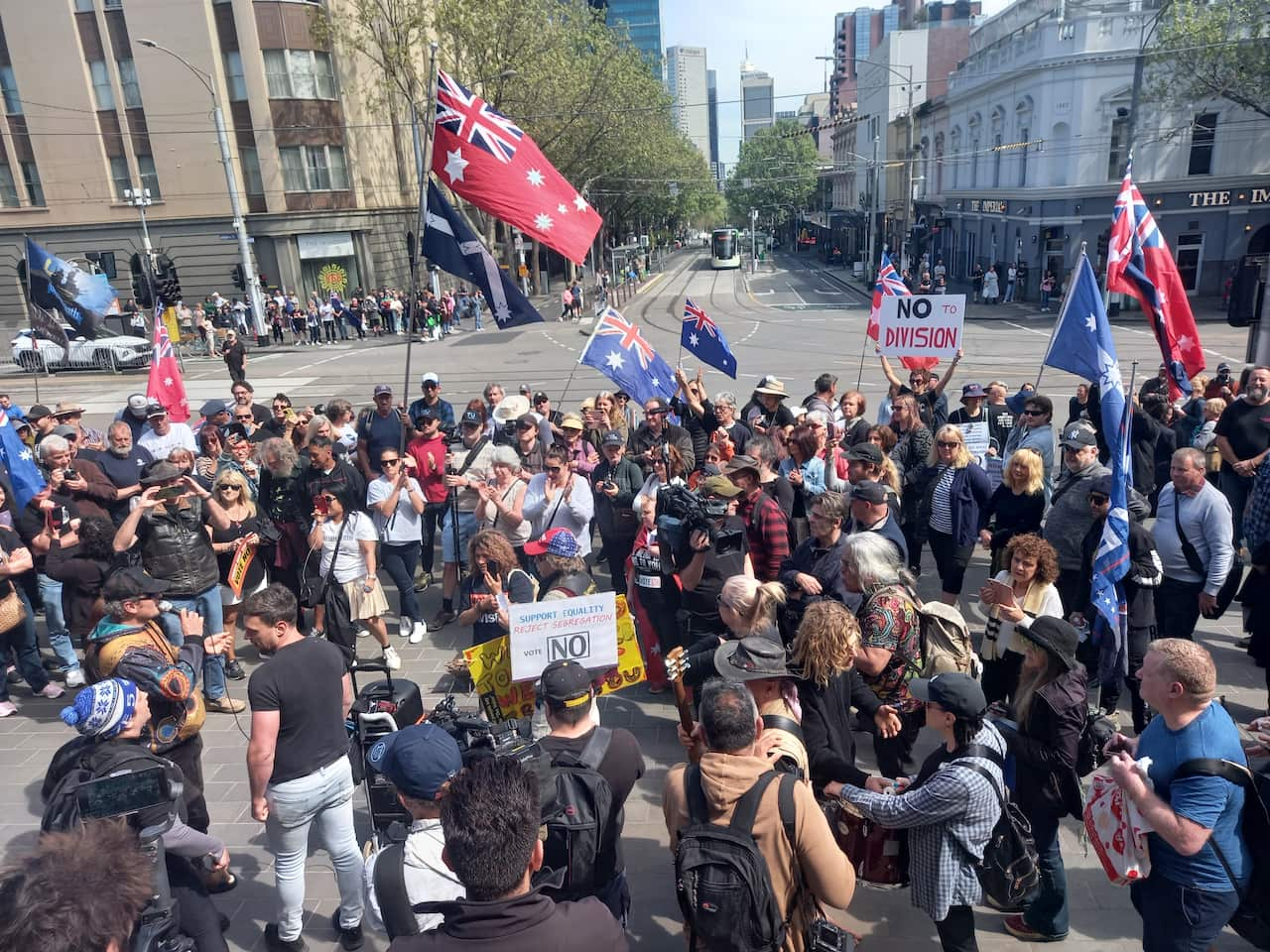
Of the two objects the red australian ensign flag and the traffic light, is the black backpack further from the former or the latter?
the traffic light

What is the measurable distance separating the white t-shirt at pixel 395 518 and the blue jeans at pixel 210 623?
1.31 meters

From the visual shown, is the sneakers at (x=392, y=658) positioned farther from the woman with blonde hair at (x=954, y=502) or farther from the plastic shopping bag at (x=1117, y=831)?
the plastic shopping bag at (x=1117, y=831)

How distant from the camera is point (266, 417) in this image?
946 cm

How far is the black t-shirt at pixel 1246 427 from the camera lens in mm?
7543

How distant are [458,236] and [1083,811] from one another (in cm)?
675

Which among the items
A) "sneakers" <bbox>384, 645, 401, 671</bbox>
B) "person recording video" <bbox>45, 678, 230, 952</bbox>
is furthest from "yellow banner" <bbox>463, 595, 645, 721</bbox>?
"sneakers" <bbox>384, 645, 401, 671</bbox>

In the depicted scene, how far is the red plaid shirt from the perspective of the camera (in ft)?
19.4

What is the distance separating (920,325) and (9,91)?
134 ft

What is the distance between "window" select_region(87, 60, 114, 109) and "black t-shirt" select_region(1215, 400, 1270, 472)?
40.4m

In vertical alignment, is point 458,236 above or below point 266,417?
above

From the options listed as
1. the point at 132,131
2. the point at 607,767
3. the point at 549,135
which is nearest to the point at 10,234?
the point at 132,131

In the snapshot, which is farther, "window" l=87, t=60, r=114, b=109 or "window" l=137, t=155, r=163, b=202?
"window" l=137, t=155, r=163, b=202

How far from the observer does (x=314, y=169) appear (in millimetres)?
35719

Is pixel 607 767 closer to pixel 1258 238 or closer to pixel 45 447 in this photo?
pixel 45 447
